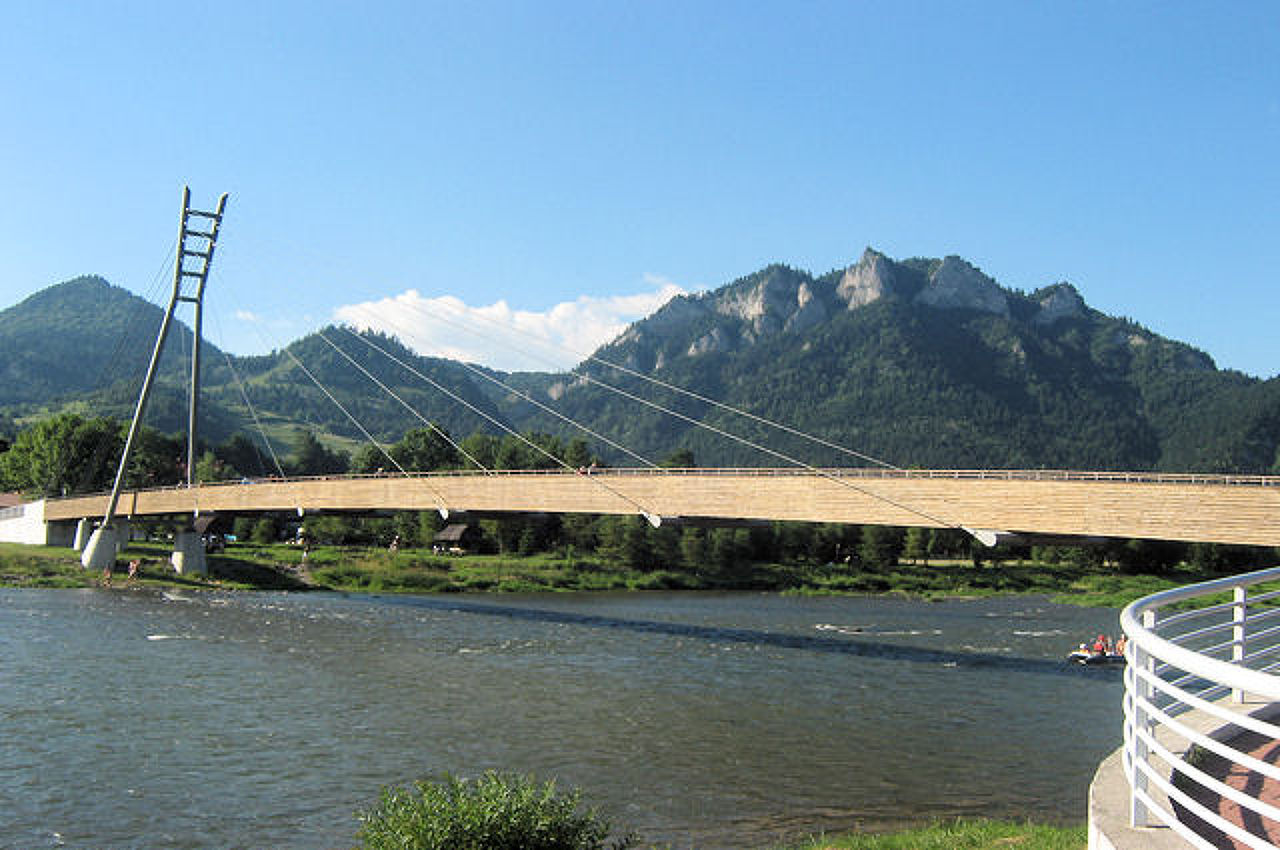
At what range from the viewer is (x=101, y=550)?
2351 inches

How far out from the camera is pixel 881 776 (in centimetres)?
1862

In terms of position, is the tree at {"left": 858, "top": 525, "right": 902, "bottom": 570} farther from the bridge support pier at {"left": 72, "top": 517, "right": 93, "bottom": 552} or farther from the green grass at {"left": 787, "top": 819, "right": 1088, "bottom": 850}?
the green grass at {"left": 787, "top": 819, "right": 1088, "bottom": 850}

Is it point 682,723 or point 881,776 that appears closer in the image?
point 881,776

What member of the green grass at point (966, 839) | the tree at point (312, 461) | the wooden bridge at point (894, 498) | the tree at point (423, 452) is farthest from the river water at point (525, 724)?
the tree at point (312, 461)

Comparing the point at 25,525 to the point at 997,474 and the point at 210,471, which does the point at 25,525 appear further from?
the point at 997,474

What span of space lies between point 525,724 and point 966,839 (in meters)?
12.2

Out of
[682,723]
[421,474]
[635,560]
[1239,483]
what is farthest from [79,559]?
[1239,483]

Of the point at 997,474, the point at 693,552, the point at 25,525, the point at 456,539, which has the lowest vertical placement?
the point at 693,552

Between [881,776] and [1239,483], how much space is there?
14.5 m

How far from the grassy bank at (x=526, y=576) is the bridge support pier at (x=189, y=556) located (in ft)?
2.22

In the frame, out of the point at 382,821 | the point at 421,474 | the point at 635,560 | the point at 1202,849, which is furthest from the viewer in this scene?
the point at 635,560

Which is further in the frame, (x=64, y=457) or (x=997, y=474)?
(x=64, y=457)

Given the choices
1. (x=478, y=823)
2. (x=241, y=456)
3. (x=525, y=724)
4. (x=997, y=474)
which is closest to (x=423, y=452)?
(x=241, y=456)

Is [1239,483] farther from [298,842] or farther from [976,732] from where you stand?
[298,842]
